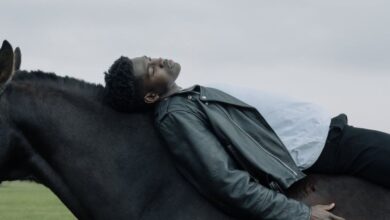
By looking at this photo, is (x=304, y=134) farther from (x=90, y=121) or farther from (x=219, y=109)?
(x=90, y=121)

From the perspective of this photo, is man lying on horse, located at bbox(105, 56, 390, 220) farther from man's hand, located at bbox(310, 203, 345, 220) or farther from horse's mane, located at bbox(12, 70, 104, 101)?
horse's mane, located at bbox(12, 70, 104, 101)

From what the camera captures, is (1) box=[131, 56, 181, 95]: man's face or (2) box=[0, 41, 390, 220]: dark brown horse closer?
(2) box=[0, 41, 390, 220]: dark brown horse

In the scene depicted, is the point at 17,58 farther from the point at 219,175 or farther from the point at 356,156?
the point at 356,156

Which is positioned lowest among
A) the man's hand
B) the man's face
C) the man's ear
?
the man's hand

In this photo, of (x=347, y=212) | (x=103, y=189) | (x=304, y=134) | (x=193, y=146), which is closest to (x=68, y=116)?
(x=103, y=189)

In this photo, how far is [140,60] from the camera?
19.9 ft

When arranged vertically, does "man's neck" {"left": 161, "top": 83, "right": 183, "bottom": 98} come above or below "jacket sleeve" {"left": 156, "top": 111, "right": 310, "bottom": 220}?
above

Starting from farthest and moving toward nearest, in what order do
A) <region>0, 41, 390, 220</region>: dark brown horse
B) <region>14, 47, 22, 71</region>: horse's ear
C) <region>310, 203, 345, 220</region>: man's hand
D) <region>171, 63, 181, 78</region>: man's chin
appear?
<region>171, 63, 181, 78</region>: man's chin → <region>14, 47, 22, 71</region>: horse's ear → <region>0, 41, 390, 220</region>: dark brown horse → <region>310, 203, 345, 220</region>: man's hand

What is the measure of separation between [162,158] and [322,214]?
1.14 metres

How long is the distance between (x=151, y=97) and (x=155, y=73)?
6.7 inches

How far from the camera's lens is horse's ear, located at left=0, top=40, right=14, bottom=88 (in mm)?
5566

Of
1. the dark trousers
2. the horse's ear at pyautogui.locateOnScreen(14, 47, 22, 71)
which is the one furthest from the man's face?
the dark trousers

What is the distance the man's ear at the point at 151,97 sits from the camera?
6038 millimetres

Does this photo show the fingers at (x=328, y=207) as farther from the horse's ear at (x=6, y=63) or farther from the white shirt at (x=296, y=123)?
the horse's ear at (x=6, y=63)
